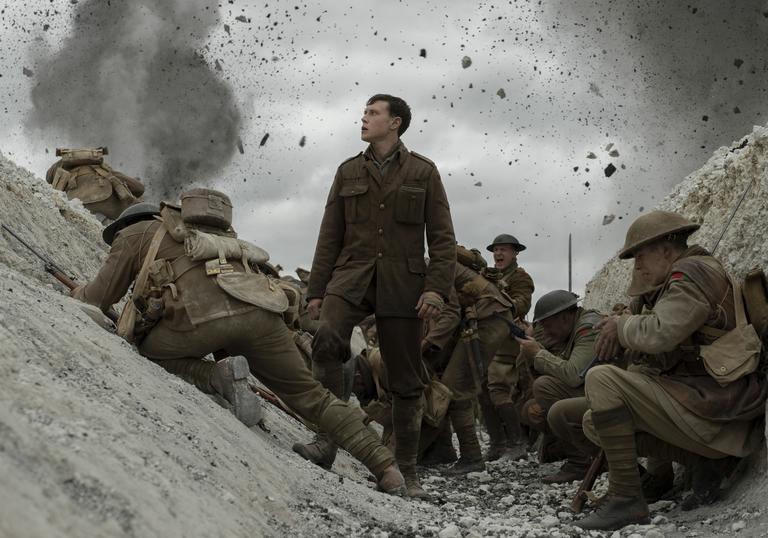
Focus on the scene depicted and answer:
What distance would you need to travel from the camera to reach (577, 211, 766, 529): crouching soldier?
5.14 m

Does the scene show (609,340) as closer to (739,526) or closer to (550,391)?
(739,526)

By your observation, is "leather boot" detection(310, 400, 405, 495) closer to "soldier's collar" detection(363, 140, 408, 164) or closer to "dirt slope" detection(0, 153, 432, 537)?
"dirt slope" detection(0, 153, 432, 537)

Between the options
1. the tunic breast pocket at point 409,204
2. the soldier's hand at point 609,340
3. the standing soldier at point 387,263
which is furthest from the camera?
the tunic breast pocket at point 409,204

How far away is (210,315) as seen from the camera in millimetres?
5684

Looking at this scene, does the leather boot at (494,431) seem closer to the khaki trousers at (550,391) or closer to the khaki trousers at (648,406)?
the khaki trousers at (550,391)

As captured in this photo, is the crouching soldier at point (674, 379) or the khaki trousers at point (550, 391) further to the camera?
the khaki trousers at point (550, 391)

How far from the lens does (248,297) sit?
575 cm

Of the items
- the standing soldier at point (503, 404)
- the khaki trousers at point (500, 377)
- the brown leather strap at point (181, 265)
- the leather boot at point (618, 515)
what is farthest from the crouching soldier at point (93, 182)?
the leather boot at point (618, 515)

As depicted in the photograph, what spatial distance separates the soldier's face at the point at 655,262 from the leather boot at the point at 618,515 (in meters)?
1.31

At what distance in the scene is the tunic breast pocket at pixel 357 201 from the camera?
6355 mm

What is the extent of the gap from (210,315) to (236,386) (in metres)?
0.54

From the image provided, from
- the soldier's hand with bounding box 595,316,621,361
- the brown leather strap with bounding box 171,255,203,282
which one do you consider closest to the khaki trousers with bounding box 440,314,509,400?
the soldier's hand with bounding box 595,316,621,361

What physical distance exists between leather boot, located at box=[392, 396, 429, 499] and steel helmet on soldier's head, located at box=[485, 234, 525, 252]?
15.9 feet

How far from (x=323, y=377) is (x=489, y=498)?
1738 millimetres
